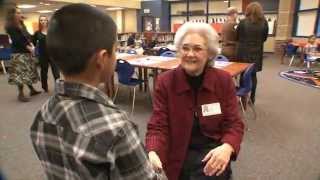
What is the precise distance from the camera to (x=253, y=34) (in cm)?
420

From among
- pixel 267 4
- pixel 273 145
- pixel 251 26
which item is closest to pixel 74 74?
pixel 273 145

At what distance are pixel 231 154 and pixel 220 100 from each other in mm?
297

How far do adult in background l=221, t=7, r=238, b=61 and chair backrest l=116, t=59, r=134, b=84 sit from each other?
5.34 feet

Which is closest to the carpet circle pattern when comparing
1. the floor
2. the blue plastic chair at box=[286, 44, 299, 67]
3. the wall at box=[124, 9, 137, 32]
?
the floor

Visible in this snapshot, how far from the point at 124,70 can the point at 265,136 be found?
208cm

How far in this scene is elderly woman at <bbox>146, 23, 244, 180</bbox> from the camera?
5.19ft

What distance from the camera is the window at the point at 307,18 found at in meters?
9.33

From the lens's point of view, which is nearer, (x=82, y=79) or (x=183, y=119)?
(x=82, y=79)

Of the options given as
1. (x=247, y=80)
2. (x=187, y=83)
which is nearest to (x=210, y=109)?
(x=187, y=83)

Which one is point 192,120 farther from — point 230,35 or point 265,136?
point 230,35

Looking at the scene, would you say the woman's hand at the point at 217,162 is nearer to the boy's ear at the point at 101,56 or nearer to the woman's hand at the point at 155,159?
the woman's hand at the point at 155,159

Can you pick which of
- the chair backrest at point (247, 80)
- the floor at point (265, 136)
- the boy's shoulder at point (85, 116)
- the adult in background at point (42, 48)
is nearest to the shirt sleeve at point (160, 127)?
the floor at point (265, 136)

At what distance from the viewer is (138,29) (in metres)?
13.8

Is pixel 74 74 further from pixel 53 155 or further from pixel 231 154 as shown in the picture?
pixel 231 154
